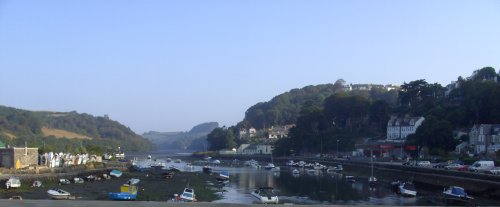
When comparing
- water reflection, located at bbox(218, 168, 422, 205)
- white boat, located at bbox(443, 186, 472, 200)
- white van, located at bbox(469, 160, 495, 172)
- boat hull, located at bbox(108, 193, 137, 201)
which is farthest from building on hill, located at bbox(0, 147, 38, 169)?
white van, located at bbox(469, 160, 495, 172)

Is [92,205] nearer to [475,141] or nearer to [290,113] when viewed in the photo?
[475,141]

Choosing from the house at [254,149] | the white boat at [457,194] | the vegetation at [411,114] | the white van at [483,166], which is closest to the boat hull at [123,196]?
the white boat at [457,194]

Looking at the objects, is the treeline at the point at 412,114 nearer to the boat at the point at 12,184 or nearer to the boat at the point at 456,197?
the boat at the point at 456,197

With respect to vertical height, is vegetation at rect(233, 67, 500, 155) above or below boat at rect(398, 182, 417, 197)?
above

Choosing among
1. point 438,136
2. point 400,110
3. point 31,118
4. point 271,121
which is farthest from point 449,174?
point 31,118

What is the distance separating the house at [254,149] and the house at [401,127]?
1693 inches

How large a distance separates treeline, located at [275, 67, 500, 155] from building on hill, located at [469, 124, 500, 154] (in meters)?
2.07

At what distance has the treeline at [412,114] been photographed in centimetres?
6191

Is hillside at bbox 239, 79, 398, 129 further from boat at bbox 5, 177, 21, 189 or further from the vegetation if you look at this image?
boat at bbox 5, 177, 21, 189

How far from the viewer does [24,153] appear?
55.0 metres

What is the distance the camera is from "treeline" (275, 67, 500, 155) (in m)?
61.9

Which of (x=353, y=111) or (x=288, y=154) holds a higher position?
(x=353, y=111)

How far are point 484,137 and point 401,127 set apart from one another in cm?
2348

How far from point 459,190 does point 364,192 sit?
8.93m
